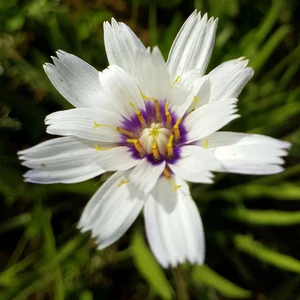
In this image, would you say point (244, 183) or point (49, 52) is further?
point (49, 52)

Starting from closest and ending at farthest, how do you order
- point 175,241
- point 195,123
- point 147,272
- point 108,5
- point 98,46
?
point 175,241 < point 195,123 < point 147,272 < point 98,46 < point 108,5

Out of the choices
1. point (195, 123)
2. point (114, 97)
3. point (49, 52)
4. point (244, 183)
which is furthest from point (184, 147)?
point (49, 52)

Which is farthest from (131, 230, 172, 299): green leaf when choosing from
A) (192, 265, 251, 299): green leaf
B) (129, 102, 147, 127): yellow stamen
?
(129, 102, 147, 127): yellow stamen

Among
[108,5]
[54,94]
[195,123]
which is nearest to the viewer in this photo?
[195,123]

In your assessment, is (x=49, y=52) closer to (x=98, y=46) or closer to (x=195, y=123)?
(x=98, y=46)

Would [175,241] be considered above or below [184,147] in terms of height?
below

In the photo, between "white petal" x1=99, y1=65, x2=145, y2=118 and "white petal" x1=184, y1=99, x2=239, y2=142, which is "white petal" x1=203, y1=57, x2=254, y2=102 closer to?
"white petal" x1=184, y1=99, x2=239, y2=142
